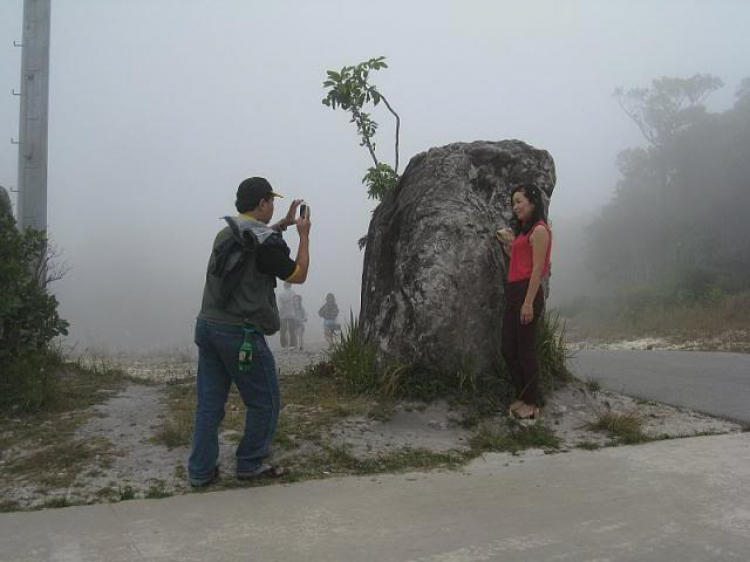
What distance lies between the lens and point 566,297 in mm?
35250

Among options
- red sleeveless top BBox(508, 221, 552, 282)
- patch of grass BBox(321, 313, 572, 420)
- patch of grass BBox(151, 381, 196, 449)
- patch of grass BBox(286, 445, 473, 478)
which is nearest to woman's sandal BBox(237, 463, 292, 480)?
patch of grass BBox(286, 445, 473, 478)

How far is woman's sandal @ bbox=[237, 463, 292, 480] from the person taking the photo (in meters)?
4.00

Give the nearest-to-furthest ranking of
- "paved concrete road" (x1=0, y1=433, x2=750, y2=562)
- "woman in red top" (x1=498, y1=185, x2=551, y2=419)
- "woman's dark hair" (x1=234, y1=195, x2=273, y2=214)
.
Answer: "paved concrete road" (x1=0, y1=433, x2=750, y2=562) → "woman's dark hair" (x1=234, y1=195, x2=273, y2=214) → "woman in red top" (x1=498, y1=185, x2=551, y2=419)

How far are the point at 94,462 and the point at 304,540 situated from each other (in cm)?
172

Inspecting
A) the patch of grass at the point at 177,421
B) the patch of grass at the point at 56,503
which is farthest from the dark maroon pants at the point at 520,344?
the patch of grass at the point at 56,503

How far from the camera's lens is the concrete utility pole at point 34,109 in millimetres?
7742

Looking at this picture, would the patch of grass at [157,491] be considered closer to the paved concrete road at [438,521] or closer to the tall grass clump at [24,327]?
the paved concrete road at [438,521]

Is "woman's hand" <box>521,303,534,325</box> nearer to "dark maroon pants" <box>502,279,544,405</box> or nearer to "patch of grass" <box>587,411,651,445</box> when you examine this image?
"dark maroon pants" <box>502,279,544,405</box>

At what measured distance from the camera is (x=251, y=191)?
161 inches

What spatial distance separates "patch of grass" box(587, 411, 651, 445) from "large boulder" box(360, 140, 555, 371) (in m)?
0.93

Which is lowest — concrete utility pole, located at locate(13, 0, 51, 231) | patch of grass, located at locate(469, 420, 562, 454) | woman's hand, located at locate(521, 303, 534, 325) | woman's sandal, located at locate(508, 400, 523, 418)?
patch of grass, located at locate(469, 420, 562, 454)

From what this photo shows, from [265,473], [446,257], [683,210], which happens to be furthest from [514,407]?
[683,210]

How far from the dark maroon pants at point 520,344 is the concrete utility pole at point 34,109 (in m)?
5.21

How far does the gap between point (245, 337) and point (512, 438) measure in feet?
6.55
